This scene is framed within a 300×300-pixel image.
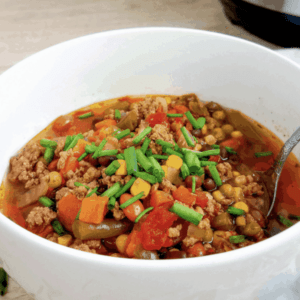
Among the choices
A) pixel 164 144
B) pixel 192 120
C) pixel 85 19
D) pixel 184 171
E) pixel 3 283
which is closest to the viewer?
pixel 3 283

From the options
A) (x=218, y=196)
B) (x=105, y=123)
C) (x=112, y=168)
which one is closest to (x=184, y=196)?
(x=218, y=196)

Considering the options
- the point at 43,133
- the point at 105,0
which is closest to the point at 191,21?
the point at 105,0

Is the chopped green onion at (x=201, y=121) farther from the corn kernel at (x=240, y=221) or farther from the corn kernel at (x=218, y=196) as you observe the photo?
the corn kernel at (x=240, y=221)

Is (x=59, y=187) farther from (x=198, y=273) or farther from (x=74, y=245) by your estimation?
(x=198, y=273)

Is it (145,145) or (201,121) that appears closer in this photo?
(145,145)

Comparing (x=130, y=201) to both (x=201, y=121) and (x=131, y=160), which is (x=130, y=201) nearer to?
(x=131, y=160)

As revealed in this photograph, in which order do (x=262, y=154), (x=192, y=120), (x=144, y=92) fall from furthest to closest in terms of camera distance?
1. (x=144, y=92)
2. (x=192, y=120)
3. (x=262, y=154)
